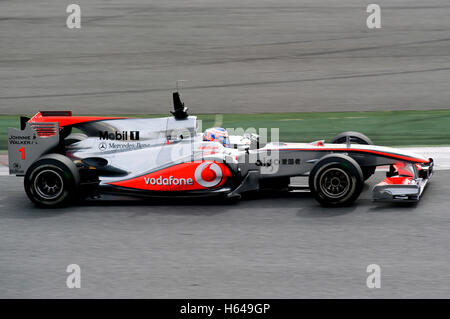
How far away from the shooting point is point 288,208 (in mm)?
8133

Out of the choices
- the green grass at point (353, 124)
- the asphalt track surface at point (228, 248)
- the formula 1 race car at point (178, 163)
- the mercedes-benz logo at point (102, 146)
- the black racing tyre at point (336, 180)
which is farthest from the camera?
the green grass at point (353, 124)

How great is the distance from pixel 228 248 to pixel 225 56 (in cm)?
1211

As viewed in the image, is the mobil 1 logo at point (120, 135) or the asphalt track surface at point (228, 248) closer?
the asphalt track surface at point (228, 248)

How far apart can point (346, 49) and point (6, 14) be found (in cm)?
1095

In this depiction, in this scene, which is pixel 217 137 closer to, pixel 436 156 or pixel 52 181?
pixel 52 181

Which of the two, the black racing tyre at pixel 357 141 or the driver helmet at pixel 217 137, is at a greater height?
the driver helmet at pixel 217 137


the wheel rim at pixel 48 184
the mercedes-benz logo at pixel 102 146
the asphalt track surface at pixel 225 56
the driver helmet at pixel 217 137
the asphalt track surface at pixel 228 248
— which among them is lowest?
the asphalt track surface at pixel 228 248

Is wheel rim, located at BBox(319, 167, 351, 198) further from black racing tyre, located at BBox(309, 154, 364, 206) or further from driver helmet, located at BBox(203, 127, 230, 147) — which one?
driver helmet, located at BBox(203, 127, 230, 147)

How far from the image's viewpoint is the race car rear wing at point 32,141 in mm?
8570

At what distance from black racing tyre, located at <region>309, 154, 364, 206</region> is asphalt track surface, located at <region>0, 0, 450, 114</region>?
6.59 metres

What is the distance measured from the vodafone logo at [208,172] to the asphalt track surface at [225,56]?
635 centimetres

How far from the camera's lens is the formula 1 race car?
7953mm

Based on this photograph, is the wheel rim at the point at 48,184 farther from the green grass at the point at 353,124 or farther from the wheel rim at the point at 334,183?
the green grass at the point at 353,124

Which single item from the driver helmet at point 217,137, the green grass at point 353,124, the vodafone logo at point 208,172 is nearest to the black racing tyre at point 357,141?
the driver helmet at point 217,137
